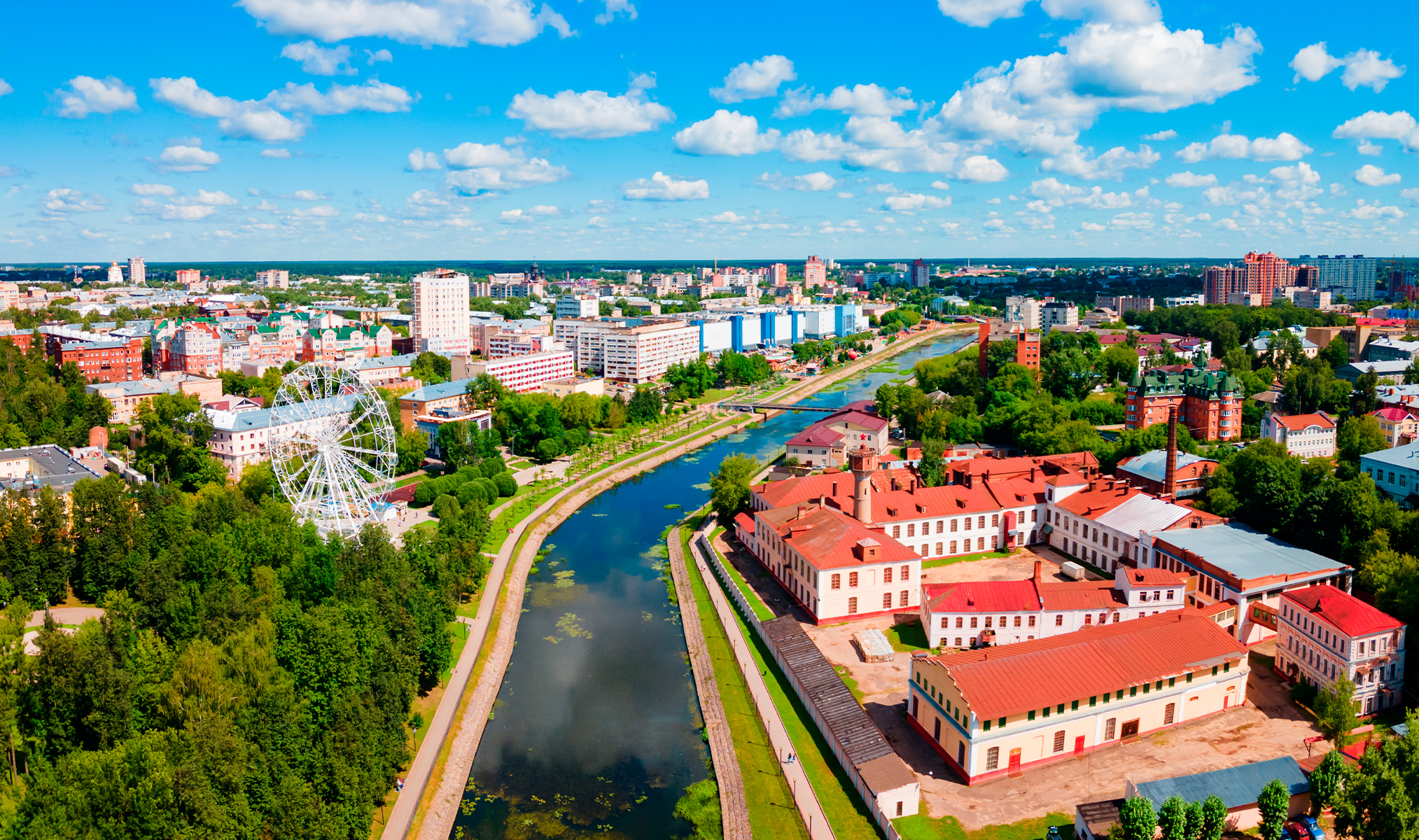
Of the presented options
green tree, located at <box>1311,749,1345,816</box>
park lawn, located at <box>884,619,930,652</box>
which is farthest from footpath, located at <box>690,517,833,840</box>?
green tree, located at <box>1311,749,1345,816</box>

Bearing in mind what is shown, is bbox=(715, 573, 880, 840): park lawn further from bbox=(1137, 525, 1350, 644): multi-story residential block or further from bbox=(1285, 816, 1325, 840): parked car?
bbox=(1137, 525, 1350, 644): multi-story residential block

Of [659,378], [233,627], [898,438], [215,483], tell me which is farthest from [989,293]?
[233,627]

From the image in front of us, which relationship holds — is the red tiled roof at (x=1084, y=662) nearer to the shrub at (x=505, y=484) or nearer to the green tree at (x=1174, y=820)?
the green tree at (x=1174, y=820)

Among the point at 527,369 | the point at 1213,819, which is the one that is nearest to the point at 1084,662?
the point at 1213,819

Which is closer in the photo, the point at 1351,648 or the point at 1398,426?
the point at 1351,648

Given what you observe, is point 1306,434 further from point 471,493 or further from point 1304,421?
point 471,493

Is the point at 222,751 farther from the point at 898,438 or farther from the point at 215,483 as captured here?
the point at 898,438
